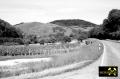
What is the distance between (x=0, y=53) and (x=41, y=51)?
31.6 ft

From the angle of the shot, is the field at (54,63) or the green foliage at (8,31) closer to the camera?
the field at (54,63)

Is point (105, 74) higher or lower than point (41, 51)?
higher

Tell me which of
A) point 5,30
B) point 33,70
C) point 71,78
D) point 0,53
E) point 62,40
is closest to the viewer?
point 71,78

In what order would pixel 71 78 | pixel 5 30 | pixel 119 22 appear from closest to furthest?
pixel 71 78 → pixel 5 30 → pixel 119 22

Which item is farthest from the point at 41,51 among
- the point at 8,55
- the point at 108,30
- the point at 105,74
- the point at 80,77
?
the point at 108,30

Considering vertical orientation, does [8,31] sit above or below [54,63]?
above

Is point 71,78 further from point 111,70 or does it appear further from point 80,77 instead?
point 111,70

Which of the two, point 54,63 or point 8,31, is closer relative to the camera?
point 54,63

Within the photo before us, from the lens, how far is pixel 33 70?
755 inches

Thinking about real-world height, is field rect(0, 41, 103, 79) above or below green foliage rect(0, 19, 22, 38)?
below

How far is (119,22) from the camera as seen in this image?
158375 millimetres

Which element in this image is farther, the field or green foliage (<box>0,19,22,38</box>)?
green foliage (<box>0,19,22,38</box>)

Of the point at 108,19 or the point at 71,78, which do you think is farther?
the point at 108,19

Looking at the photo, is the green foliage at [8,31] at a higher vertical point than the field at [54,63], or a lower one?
higher
